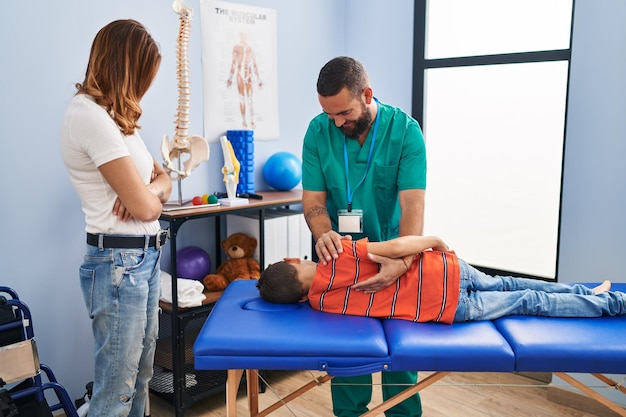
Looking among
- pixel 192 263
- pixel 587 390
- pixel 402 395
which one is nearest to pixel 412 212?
pixel 402 395

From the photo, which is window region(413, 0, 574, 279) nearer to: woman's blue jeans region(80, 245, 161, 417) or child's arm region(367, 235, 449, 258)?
child's arm region(367, 235, 449, 258)

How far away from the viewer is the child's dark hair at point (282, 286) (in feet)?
5.36

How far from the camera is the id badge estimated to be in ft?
6.04

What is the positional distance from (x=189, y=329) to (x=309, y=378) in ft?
2.23

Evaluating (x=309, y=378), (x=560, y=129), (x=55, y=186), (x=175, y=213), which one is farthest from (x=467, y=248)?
(x=55, y=186)

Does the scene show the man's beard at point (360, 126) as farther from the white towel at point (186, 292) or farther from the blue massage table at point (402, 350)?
the white towel at point (186, 292)

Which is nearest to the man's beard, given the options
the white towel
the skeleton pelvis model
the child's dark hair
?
the child's dark hair

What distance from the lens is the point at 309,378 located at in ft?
8.89

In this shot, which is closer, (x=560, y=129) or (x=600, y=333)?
(x=600, y=333)

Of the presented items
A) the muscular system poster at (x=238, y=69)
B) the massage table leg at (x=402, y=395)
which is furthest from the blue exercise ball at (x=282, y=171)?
the massage table leg at (x=402, y=395)

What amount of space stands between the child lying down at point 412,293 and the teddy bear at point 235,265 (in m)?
0.84

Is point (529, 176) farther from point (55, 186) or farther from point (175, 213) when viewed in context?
point (55, 186)

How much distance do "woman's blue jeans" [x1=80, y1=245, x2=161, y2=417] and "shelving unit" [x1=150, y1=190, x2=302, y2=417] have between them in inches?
21.2

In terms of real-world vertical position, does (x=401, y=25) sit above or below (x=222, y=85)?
above
